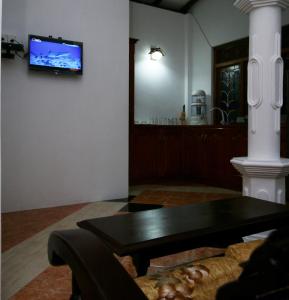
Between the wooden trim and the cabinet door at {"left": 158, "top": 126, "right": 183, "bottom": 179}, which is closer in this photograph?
the wooden trim

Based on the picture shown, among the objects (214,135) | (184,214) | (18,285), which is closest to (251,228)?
(184,214)

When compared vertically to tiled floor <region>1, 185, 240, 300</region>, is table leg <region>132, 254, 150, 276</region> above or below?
above

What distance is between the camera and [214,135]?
5.26 m

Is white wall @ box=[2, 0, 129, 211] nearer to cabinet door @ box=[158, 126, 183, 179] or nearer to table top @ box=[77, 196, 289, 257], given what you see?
cabinet door @ box=[158, 126, 183, 179]

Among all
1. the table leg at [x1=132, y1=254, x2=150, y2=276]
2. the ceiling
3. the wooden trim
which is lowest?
the table leg at [x1=132, y1=254, x2=150, y2=276]

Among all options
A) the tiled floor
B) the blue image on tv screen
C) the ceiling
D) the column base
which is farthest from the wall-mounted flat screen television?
the ceiling

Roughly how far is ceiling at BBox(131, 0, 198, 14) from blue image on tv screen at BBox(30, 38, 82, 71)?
264cm

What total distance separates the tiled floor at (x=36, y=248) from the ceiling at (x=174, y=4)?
12.1 ft

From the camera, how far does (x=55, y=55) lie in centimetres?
381

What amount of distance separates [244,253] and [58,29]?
11.8ft

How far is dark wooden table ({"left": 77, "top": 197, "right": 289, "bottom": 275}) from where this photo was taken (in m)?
1.13

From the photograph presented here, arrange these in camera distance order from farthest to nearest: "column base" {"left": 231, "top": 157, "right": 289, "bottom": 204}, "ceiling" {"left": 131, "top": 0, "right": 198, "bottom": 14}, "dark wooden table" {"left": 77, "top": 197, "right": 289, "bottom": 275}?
"ceiling" {"left": 131, "top": 0, "right": 198, "bottom": 14} → "column base" {"left": 231, "top": 157, "right": 289, "bottom": 204} → "dark wooden table" {"left": 77, "top": 197, "right": 289, "bottom": 275}

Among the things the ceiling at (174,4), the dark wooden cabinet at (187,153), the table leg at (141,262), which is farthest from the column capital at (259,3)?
the ceiling at (174,4)

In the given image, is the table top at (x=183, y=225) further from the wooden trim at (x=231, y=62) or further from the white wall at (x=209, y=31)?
the white wall at (x=209, y=31)
